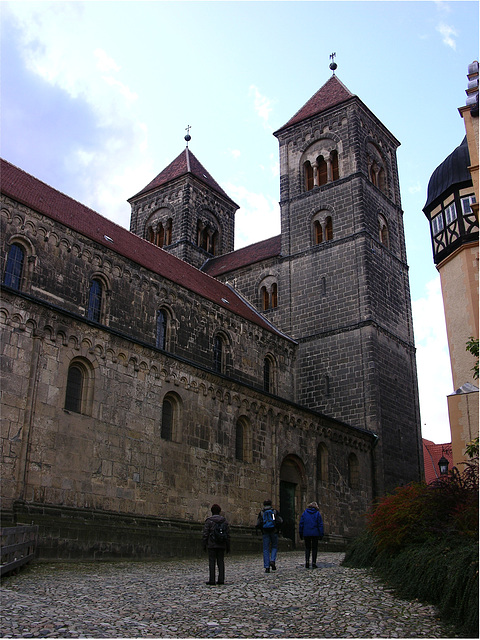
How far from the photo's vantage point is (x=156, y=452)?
19.6 meters

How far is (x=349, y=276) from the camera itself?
33.8 m

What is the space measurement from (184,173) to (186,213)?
3250 mm

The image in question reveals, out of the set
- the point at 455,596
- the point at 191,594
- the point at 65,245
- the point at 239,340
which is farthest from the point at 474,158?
the point at 239,340

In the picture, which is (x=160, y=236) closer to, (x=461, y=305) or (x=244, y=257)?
(x=244, y=257)

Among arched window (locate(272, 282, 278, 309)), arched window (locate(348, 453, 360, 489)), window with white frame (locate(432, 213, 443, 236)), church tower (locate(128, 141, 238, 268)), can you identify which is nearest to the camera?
arched window (locate(348, 453, 360, 489))

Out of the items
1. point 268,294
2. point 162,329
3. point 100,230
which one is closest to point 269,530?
point 162,329

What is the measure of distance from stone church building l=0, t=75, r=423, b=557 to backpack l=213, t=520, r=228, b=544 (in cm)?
583

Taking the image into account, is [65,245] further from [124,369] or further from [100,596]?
[100,596]

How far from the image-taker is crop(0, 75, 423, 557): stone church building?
1728cm

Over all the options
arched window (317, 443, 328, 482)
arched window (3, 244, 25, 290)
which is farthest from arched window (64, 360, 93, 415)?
arched window (317, 443, 328, 482)

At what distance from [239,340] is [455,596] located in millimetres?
21951

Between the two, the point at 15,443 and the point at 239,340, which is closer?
the point at 15,443

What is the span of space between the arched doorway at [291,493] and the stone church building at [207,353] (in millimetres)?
79

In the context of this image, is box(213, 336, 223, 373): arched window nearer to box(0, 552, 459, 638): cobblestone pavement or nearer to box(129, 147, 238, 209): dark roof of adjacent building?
box(0, 552, 459, 638): cobblestone pavement
